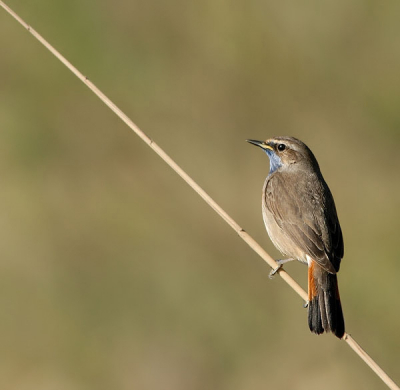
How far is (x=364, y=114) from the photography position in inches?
345

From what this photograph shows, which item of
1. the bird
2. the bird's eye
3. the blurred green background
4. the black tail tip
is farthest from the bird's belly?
the blurred green background

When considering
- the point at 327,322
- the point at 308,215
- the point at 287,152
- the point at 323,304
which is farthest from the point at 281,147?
the point at 327,322

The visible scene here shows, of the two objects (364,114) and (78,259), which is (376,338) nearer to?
(364,114)

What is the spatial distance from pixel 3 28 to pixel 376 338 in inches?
217

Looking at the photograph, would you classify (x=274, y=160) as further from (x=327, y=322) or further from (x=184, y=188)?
(x=184, y=188)

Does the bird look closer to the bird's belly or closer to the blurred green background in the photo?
the bird's belly

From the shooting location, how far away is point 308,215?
19.1ft

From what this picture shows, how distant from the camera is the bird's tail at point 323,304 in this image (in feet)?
16.6

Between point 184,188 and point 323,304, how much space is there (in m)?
3.88

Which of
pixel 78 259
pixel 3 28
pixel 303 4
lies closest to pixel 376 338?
pixel 78 259

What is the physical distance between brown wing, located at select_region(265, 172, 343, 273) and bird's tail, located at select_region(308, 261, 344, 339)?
0.29 feet

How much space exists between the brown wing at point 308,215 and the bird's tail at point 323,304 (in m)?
0.09

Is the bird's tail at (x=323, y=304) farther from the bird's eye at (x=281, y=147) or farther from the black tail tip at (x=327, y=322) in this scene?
the bird's eye at (x=281, y=147)

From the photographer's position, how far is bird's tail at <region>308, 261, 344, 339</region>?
5.05m
